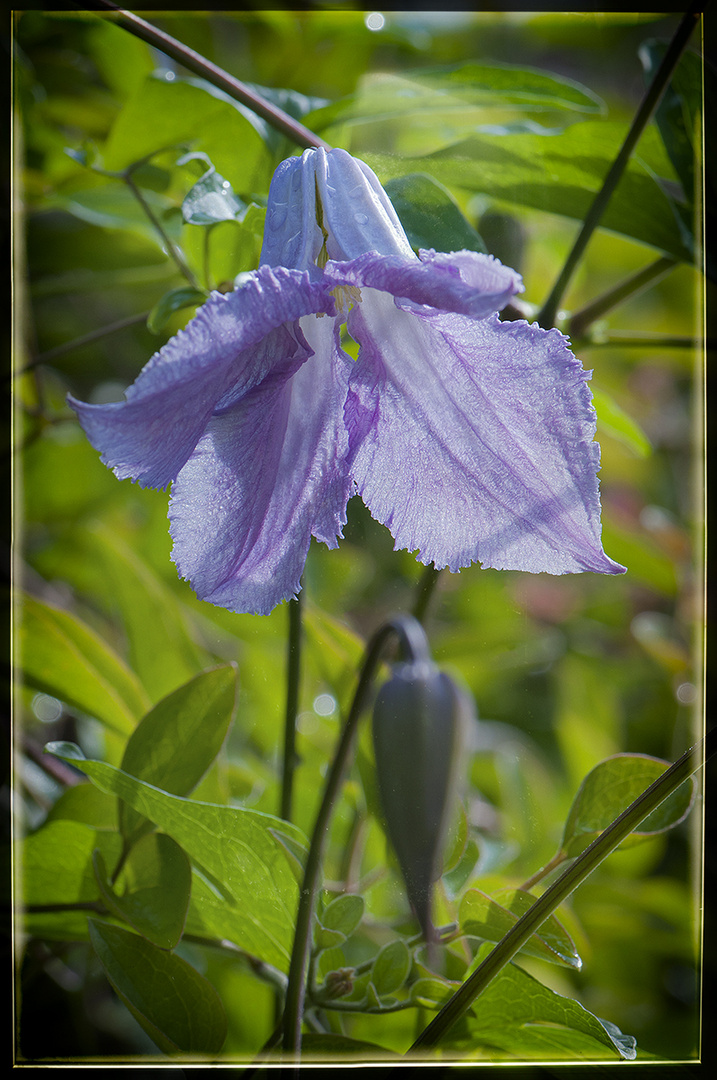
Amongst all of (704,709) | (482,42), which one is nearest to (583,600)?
(704,709)

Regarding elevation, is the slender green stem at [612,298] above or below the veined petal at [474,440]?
above

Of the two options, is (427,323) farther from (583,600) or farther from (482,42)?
(583,600)

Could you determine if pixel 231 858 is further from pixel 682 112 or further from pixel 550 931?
pixel 682 112

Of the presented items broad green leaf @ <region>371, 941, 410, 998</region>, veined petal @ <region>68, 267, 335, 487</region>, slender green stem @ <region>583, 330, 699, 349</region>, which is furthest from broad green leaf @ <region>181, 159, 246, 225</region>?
broad green leaf @ <region>371, 941, 410, 998</region>

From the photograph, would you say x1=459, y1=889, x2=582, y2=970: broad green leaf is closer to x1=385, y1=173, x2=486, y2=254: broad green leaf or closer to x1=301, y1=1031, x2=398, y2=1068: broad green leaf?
x1=301, y1=1031, x2=398, y2=1068: broad green leaf

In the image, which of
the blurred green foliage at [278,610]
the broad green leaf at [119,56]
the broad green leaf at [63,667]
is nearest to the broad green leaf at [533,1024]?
the blurred green foliage at [278,610]

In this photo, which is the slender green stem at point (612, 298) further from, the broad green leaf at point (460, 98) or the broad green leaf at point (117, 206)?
the broad green leaf at point (117, 206)
